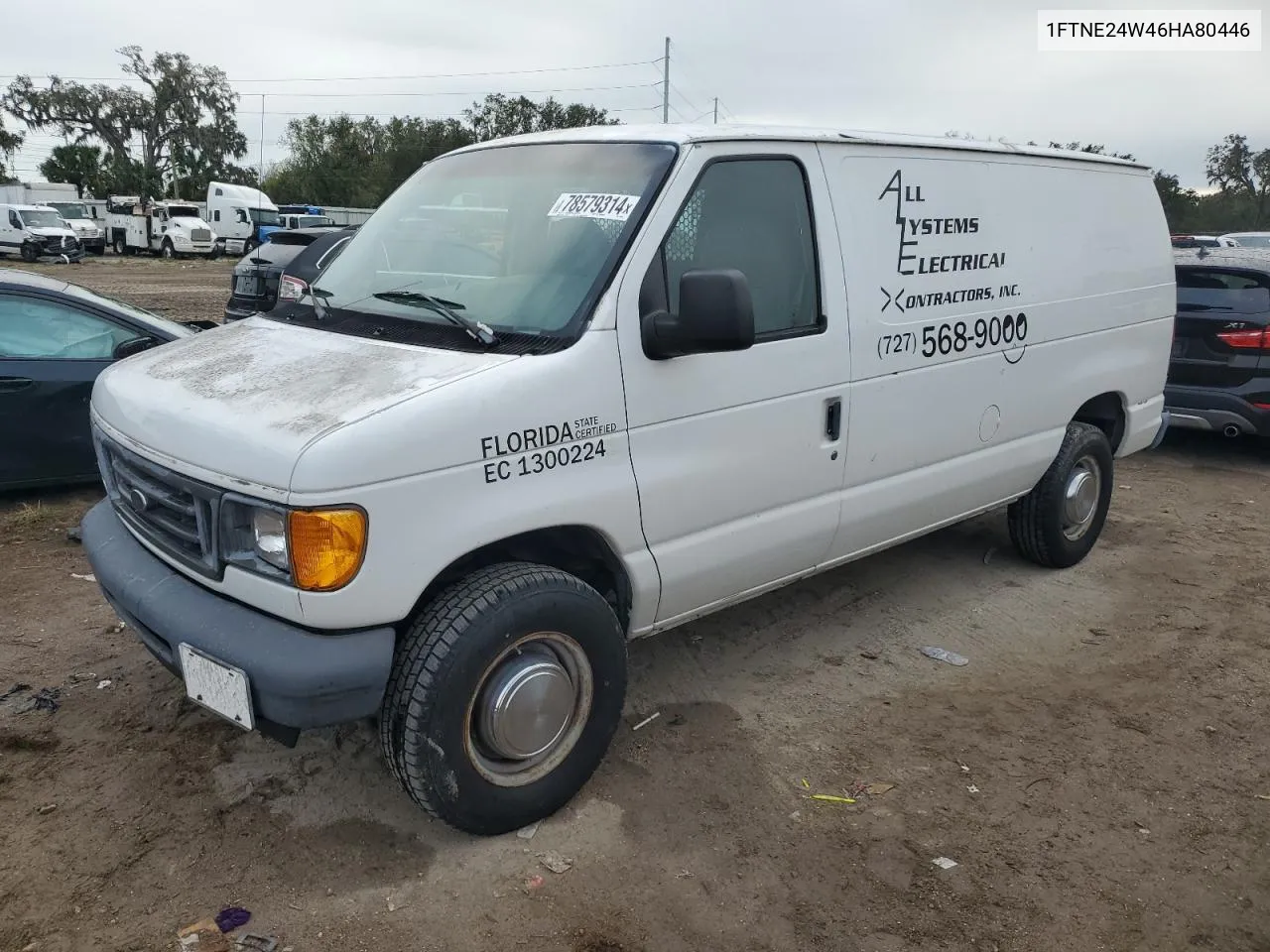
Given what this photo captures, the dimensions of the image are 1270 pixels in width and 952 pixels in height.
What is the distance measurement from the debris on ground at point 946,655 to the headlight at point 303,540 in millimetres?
2998

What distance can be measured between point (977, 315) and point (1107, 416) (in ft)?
5.62

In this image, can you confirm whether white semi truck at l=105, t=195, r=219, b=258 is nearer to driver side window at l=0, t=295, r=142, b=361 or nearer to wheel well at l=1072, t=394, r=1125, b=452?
driver side window at l=0, t=295, r=142, b=361

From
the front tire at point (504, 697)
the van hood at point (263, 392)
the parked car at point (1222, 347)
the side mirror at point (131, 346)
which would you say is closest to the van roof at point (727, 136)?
the van hood at point (263, 392)

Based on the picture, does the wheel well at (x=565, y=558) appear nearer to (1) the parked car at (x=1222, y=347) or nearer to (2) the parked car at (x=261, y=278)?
(1) the parked car at (x=1222, y=347)

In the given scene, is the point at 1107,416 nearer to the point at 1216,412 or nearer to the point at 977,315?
the point at 977,315

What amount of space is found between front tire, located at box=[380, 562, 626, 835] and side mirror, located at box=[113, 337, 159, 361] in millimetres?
4340

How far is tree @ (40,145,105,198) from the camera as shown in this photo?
63250 mm

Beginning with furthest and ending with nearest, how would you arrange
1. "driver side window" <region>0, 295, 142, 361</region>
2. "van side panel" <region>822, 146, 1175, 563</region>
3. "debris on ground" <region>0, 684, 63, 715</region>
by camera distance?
"driver side window" <region>0, 295, 142, 361</region> < "van side panel" <region>822, 146, 1175, 563</region> < "debris on ground" <region>0, 684, 63, 715</region>

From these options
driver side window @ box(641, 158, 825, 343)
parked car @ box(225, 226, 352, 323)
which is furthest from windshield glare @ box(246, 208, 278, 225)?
driver side window @ box(641, 158, 825, 343)

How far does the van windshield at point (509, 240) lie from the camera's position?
10.8 ft

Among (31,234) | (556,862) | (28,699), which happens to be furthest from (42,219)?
(556,862)

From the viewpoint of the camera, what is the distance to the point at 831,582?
550 centimetres

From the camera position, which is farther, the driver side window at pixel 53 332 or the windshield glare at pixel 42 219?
the windshield glare at pixel 42 219

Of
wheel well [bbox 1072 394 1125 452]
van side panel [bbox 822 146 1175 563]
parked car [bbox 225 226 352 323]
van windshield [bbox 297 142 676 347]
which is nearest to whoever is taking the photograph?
van windshield [bbox 297 142 676 347]
